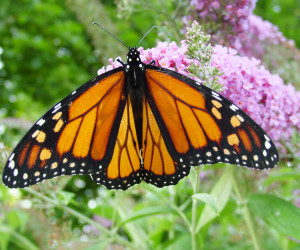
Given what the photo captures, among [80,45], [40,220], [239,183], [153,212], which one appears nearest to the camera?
[153,212]

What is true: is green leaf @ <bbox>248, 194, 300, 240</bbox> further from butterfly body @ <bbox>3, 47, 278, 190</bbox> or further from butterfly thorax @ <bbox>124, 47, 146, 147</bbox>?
butterfly thorax @ <bbox>124, 47, 146, 147</bbox>

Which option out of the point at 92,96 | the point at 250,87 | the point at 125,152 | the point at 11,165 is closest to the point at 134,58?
the point at 92,96

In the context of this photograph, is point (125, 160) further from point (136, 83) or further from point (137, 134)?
point (136, 83)

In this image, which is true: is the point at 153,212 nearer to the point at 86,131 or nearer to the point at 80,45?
the point at 86,131

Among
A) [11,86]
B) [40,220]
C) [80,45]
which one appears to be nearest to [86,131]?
[40,220]

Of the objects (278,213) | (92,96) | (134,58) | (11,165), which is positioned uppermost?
(134,58)

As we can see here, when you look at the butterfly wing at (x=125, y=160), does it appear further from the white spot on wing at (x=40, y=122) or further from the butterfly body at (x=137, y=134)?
the white spot on wing at (x=40, y=122)

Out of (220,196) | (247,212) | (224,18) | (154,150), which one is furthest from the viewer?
(224,18)
